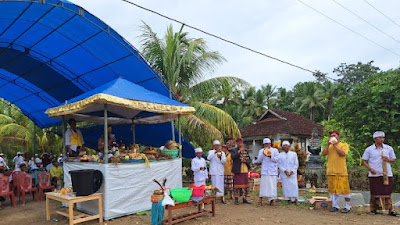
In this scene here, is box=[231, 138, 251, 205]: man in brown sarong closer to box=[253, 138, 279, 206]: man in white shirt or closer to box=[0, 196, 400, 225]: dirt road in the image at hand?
box=[253, 138, 279, 206]: man in white shirt

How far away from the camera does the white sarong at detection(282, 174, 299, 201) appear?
814cm

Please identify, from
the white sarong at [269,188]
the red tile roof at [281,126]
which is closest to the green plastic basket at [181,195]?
the white sarong at [269,188]

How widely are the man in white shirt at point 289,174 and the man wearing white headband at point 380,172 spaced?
1818mm

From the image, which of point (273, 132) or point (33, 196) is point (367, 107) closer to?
point (33, 196)

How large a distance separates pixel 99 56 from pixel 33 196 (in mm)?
4669

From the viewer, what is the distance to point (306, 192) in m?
10.2

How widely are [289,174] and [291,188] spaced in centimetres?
36

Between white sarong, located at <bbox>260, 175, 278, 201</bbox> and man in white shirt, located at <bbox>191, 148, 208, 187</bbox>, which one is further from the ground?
man in white shirt, located at <bbox>191, 148, 208, 187</bbox>

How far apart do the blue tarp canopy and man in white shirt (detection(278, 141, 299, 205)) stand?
439 cm

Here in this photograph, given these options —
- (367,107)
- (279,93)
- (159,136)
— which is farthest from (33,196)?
(279,93)

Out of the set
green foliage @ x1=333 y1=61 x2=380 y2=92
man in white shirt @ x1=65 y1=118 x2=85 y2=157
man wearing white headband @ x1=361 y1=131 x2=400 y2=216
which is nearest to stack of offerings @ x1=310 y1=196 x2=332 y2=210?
man wearing white headband @ x1=361 y1=131 x2=400 y2=216

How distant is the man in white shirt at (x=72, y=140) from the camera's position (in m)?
8.38

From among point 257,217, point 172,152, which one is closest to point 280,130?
point 172,152

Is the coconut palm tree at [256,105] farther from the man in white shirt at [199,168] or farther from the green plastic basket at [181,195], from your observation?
the green plastic basket at [181,195]
